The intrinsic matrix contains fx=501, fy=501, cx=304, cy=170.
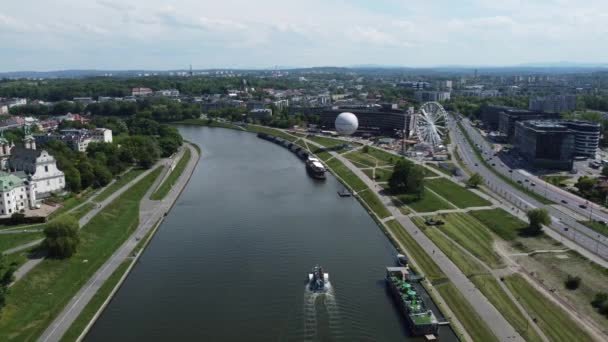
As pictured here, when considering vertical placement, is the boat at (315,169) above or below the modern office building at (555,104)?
below

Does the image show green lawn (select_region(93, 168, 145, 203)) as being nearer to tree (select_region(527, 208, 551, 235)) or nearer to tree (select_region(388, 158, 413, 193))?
tree (select_region(388, 158, 413, 193))

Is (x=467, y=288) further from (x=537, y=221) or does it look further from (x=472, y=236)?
(x=537, y=221)

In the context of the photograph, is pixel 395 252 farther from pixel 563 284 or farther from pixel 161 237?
pixel 161 237

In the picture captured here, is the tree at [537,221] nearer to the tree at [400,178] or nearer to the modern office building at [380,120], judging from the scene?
the tree at [400,178]

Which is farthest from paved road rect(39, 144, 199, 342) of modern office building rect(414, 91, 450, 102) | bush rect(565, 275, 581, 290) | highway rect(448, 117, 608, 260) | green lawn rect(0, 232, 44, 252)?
modern office building rect(414, 91, 450, 102)

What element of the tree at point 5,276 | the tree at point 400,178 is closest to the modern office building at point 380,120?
the tree at point 400,178

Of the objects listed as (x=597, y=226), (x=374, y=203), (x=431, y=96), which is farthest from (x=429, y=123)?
(x=431, y=96)
